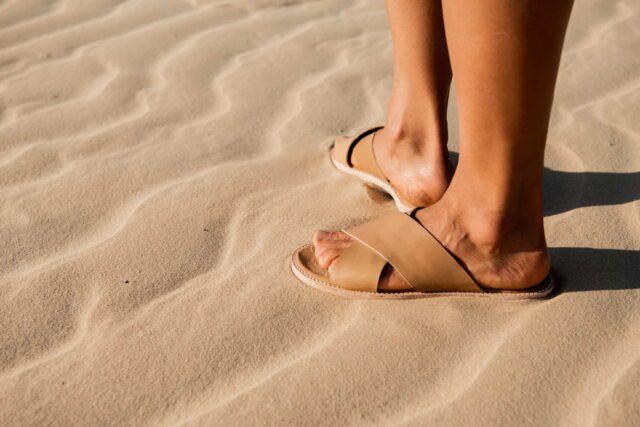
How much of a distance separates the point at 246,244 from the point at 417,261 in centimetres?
46

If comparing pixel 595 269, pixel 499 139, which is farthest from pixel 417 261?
pixel 595 269

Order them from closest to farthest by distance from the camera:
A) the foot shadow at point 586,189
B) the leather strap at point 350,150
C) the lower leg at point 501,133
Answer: the lower leg at point 501,133 < the foot shadow at point 586,189 < the leather strap at point 350,150

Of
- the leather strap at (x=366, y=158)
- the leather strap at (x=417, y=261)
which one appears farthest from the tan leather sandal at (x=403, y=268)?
the leather strap at (x=366, y=158)

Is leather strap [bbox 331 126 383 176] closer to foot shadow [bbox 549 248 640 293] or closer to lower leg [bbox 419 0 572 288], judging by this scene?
lower leg [bbox 419 0 572 288]

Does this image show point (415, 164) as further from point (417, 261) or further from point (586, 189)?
point (586, 189)

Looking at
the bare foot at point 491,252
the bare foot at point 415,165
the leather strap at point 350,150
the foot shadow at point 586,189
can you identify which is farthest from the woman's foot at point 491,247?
the leather strap at point 350,150

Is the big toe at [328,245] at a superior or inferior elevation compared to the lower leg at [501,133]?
inferior

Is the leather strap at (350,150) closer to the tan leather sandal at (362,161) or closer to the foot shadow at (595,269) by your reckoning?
the tan leather sandal at (362,161)

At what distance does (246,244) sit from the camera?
6.02 feet

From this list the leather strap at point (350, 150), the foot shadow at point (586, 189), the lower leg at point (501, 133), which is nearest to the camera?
the lower leg at point (501, 133)

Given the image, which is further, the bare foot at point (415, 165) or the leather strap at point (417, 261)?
the bare foot at point (415, 165)

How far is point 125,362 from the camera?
146 centimetres

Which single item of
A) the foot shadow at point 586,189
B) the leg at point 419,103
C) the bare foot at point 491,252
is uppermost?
the leg at point 419,103

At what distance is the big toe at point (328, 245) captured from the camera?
1.67m
